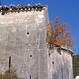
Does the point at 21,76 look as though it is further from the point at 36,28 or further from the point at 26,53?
the point at 36,28

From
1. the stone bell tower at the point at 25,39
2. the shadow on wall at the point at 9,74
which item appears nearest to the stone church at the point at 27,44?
the stone bell tower at the point at 25,39

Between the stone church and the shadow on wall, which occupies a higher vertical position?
the stone church

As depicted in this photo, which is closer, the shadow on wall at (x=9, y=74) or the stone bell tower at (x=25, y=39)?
the shadow on wall at (x=9, y=74)

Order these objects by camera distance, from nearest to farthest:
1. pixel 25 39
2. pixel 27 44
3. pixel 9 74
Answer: pixel 9 74
pixel 27 44
pixel 25 39

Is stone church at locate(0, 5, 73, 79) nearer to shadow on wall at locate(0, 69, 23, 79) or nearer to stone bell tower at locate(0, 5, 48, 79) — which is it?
stone bell tower at locate(0, 5, 48, 79)

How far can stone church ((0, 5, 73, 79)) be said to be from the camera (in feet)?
87.8

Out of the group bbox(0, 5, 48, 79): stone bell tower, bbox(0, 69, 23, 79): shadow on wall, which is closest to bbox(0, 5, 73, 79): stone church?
bbox(0, 5, 48, 79): stone bell tower

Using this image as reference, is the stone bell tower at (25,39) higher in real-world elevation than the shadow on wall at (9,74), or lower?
higher

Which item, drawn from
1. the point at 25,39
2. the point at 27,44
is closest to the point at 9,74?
the point at 27,44

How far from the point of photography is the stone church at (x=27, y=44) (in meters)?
26.8

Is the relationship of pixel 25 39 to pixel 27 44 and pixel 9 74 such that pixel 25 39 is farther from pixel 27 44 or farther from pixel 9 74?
pixel 9 74

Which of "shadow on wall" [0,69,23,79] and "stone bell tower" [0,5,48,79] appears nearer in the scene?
"shadow on wall" [0,69,23,79]

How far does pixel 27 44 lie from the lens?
27.5m

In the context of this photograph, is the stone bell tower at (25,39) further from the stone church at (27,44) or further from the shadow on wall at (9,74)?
the shadow on wall at (9,74)
